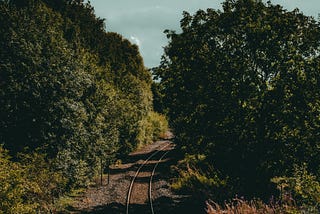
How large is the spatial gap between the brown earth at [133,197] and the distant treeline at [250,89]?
3.74 meters

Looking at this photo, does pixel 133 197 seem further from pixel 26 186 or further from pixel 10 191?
pixel 10 191

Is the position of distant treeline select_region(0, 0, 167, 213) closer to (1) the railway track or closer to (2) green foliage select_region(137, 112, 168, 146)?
(1) the railway track

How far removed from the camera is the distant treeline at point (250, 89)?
1472cm

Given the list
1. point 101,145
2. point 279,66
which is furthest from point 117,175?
point 279,66

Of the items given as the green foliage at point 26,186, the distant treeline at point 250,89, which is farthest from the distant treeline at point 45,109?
the distant treeline at point 250,89

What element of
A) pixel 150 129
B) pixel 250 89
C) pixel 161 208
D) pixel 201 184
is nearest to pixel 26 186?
pixel 161 208

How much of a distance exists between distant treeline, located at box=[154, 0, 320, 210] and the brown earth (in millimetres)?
3735

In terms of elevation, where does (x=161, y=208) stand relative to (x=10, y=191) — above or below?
below

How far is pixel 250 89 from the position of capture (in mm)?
15289

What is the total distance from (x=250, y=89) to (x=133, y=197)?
31.3ft

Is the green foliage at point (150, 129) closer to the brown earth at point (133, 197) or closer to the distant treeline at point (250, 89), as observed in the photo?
the brown earth at point (133, 197)

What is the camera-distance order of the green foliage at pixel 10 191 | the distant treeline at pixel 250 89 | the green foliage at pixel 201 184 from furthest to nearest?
the green foliage at pixel 201 184 < the distant treeline at pixel 250 89 < the green foliage at pixel 10 191

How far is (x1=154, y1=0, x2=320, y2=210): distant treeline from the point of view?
14.7 metres

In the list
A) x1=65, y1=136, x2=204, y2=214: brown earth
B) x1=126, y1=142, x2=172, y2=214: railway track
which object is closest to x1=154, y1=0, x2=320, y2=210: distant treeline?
x1=65, y1=136, x2=204, y2=214: brown earth
